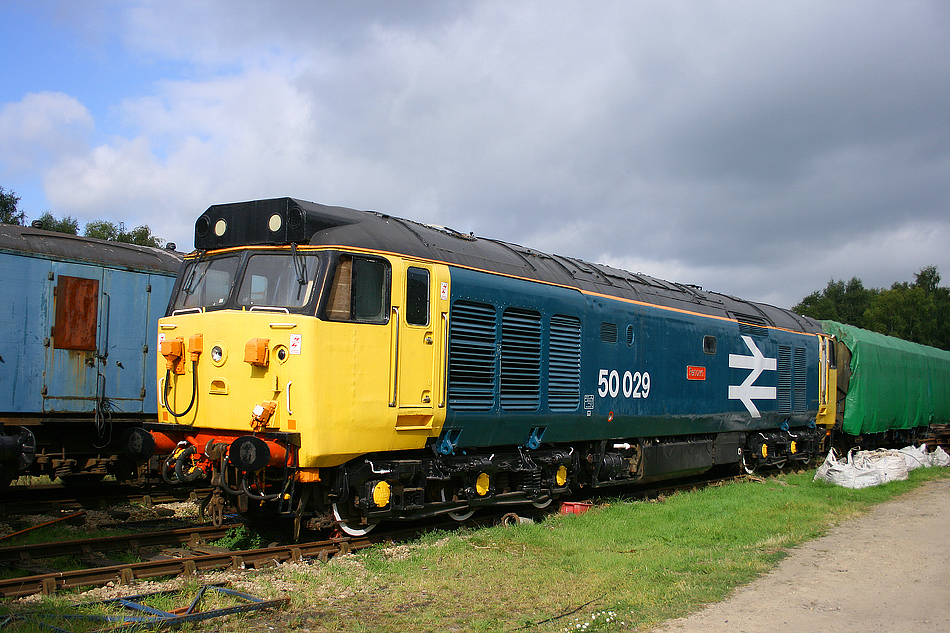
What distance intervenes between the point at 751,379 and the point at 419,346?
372 inches

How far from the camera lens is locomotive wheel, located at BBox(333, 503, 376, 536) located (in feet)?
25.9

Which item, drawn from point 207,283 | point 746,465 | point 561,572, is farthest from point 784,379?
point 207,283

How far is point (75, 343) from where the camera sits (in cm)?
1142

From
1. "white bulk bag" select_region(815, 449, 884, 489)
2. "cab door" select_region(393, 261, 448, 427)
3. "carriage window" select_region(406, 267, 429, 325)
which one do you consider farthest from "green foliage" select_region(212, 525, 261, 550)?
"white bulk bag" select_region(815, 449, 884, 489)

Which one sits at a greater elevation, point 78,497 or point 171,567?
point 171,567

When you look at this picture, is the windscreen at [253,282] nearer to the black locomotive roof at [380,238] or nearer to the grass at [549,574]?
the black locomotive roof at [380,238]

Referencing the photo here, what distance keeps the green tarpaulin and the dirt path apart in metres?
9.69

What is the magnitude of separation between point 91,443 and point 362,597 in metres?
7.33

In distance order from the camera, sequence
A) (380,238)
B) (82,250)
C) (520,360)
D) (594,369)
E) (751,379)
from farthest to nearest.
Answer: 1. (751,379)
2. (82,250)
3. (594,369)
4. (520,360)
5. (380,238)

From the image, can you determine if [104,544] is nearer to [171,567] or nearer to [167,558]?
[167,558]

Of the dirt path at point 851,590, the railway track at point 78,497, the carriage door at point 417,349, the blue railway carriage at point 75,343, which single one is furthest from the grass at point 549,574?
the blue railway carriage at point 75,343

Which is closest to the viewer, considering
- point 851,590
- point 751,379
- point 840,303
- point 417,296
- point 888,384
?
point 851,590

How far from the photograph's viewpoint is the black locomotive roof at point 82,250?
11016 millimetres

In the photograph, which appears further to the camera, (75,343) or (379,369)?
(75,343)
